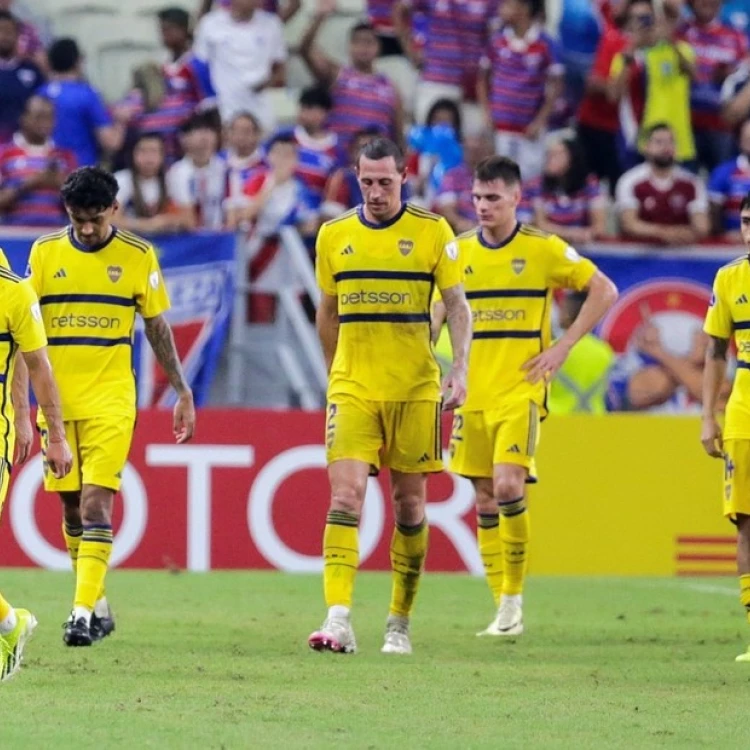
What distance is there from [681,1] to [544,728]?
13.8m

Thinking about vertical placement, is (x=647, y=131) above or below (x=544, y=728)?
above

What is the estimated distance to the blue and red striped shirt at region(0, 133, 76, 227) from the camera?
667 inches

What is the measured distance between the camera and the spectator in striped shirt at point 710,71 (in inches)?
760

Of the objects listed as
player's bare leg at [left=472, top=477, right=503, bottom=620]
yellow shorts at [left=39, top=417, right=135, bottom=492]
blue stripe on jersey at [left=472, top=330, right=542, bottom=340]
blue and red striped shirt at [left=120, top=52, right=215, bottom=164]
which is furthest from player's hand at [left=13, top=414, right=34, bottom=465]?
blue and red striped shirt at [left=120, top=52, right=215, bottom=164]

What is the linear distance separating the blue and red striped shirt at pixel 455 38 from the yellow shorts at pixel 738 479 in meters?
10.1

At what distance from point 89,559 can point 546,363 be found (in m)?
2.89

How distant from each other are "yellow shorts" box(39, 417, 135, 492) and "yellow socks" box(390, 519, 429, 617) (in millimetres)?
1506

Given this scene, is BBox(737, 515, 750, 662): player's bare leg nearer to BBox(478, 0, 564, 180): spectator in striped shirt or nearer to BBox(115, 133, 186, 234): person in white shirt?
BBox(115, 133, 186, 234): person in white shirt

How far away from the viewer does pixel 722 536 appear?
16.0m

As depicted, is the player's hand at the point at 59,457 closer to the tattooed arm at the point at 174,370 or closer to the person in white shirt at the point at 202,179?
the tattooed arm at the point at 174,370

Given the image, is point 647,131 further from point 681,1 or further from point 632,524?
point 632,524

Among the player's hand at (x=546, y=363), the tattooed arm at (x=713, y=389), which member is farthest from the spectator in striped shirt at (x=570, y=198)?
the tattooed arm at (x=713, y=389)

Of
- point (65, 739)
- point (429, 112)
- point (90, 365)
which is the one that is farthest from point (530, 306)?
point (429, 112)

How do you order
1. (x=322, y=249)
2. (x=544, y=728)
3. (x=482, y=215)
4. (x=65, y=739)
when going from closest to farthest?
(x=65, y=739)
(x=544, y=728)
(x=322, y=249)
(x=482, y=215)
